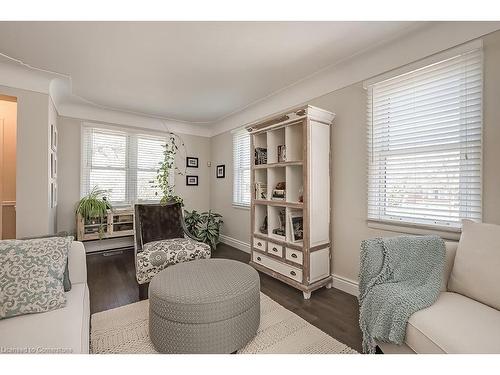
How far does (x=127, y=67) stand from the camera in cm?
253

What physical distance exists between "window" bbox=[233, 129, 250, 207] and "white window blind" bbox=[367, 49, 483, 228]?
6.88ft

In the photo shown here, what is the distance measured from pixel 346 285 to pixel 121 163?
396cm

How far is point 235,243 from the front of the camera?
420 cm

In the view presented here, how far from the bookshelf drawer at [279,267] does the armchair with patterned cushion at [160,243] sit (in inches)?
24.4

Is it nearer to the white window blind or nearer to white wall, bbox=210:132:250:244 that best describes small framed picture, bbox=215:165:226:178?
white wall, bbox=210:132:250:244

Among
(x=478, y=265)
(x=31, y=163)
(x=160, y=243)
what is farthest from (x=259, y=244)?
(x=31, y=163)

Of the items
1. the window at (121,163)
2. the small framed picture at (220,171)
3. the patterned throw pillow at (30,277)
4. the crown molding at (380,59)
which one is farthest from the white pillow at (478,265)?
the window at (121,163)

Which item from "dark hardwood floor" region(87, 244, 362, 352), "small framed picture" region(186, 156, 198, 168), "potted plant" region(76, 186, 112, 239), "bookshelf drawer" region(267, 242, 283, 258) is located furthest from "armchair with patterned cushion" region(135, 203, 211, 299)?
"small framed picture" region(186, 156, 198, 168)

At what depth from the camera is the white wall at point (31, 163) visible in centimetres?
257

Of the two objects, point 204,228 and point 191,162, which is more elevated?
point 191,162

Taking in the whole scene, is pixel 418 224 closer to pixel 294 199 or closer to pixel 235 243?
pixel 294 199

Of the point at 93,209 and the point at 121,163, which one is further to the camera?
the point at 121,163
